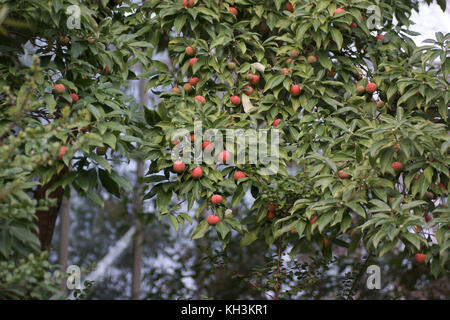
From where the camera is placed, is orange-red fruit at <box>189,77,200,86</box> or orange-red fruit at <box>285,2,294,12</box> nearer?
orange-red fruit at <box>189,77,200,86</box>

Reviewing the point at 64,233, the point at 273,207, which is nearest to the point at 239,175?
the point at 273,207

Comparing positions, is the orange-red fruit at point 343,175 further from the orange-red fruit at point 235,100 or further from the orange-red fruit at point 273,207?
the orange-red fruit at point 235,100

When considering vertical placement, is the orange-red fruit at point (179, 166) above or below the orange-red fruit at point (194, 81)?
below

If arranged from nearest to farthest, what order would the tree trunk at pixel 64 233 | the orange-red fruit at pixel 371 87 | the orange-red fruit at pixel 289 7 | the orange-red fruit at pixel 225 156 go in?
the orange-red fruit at pixel 225 156 < the orange-red fruit at pixel 371 87 < the orange-red fruit at pixel 289 7 < the tree trunk at pixel 64 233

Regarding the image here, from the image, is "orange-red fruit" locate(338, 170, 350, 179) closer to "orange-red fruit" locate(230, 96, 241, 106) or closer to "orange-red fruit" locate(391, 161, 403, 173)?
"orange-red fruit" locate(391, 161, 403, 173)

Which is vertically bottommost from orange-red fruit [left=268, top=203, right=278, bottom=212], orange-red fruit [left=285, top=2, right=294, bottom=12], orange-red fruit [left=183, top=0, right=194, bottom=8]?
orange-red fruit [left=268, top=203, right=278, bottom=212]

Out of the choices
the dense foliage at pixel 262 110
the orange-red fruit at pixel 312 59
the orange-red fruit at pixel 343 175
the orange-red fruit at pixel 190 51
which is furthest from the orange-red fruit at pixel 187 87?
the orange-red fruit at pixel 343 175

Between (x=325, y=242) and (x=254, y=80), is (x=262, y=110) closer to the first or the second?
(x=254, y=80)

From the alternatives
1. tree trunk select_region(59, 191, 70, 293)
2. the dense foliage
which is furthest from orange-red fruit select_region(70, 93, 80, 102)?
tree trunk select_region(59, 191, 70, 293)

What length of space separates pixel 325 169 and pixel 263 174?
242 mm

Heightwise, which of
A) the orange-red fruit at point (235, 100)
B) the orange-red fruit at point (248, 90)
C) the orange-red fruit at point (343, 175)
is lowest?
the orange-red fruit at point (343, 175)

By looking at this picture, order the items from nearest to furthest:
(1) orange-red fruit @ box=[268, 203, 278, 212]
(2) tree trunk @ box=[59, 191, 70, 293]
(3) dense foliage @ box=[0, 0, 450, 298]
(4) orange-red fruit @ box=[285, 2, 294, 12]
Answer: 1. (3) dense foliage @ box=[0, 0, 450, 298]
2. (1) orange-red fruit @ box=[268, 203, 278, 212]
3. (4) orange-red fruit @ box=[285, 2, 294, 12]
4. (2) tree trunk @ box=[59, 191, 70, 293]
